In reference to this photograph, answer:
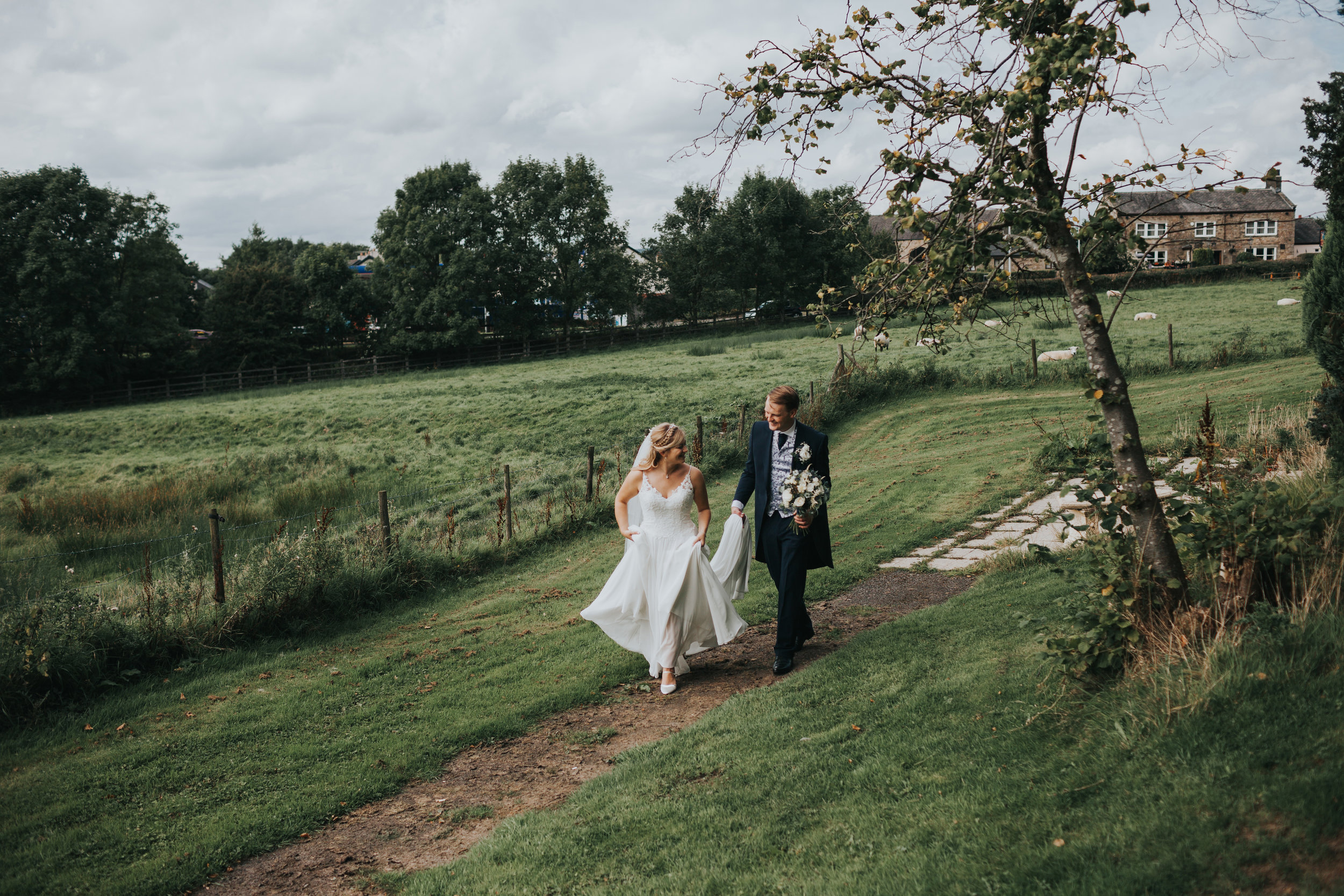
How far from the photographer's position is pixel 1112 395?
4.17 metres

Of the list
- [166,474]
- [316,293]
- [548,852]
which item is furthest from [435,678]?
[316,293]

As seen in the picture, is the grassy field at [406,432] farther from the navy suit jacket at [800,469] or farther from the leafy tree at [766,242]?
the leafy tree at [766,242]

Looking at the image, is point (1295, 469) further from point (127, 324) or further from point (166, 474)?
point (127, 324)

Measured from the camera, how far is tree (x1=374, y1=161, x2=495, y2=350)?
56.1m

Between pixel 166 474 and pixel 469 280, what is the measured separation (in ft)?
113

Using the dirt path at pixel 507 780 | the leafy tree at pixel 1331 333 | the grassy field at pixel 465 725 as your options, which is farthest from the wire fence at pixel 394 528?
the leafy tree at pixel 1331 333

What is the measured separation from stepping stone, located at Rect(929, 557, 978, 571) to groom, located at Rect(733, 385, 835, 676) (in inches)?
116

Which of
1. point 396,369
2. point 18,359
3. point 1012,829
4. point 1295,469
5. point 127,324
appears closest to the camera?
point 1012,829

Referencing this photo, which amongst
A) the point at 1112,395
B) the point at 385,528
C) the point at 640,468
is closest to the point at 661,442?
the point at 640,468

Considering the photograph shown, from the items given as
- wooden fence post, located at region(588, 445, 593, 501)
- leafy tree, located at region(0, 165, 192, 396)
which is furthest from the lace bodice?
leafy tree, located at region(0, 165, 192, 396)

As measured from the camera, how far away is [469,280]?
56.6m

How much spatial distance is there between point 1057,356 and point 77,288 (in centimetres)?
5259

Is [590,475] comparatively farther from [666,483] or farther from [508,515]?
[666,483]

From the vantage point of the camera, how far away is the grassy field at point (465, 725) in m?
4.29
